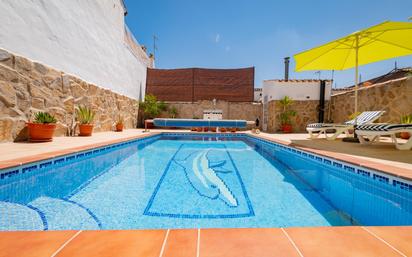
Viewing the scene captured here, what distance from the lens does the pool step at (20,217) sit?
169cm

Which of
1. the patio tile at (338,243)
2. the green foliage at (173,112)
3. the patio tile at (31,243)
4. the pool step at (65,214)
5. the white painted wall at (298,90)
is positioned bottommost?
the pool step at (65,214)

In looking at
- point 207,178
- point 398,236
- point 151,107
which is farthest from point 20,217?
point 151,107

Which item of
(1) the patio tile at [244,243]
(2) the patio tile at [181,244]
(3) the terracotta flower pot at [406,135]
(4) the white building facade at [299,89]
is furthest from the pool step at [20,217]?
(4) the white building facade at [299,89]

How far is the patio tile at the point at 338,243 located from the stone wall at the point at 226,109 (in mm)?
12457

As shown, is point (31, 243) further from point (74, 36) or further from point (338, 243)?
point (74, 36)

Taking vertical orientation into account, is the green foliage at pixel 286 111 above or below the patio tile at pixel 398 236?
above

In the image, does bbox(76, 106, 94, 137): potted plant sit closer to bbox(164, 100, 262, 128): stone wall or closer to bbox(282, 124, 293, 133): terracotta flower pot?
bbox(164, 100, 262, 128): stone wall

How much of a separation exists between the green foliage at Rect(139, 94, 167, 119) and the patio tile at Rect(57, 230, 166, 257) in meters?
12.1

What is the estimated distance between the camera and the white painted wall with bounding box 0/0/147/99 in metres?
4.79

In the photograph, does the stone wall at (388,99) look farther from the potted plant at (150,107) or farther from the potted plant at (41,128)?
the potted plant at (41,128)

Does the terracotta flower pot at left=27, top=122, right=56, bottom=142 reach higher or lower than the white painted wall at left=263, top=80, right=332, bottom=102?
lower

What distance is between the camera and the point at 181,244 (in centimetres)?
107

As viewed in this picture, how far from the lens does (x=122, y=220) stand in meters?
1.92

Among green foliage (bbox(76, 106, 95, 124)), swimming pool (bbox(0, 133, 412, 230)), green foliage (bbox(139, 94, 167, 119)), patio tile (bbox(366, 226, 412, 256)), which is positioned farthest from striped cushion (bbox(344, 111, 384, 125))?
green foliage (bbox(139, 94, 167, 119))
